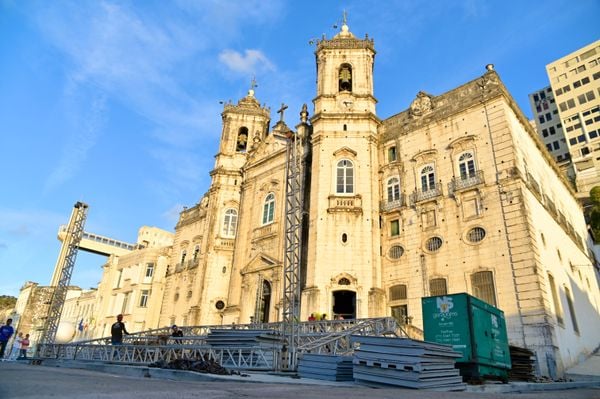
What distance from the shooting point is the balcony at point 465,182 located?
73.6 ft

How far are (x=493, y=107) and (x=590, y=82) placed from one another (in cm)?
5256

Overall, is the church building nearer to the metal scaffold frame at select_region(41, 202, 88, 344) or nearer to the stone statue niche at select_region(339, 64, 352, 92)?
the stone statue niche at select_region(339, 64, 352, 92)

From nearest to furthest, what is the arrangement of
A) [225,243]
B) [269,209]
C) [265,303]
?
[265,303] → [269,209] → [225,243]

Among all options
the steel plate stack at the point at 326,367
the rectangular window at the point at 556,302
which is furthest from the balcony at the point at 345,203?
the steel plate stack at the point at 326,367

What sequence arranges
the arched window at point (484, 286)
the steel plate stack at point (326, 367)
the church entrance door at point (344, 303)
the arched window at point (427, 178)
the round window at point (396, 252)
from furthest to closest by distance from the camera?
the arched window at point (427, 178) → the round window at point (396, 252) → the church entrance door at point (344, 303) → the arched window at point (484, 286) → the steel plate stack at point (326, 367)

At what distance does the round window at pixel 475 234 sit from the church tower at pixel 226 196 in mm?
17720

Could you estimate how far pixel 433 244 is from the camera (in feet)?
76.0

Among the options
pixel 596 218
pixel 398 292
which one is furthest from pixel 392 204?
pixel 596 218

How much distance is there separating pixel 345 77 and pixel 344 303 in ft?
53.1

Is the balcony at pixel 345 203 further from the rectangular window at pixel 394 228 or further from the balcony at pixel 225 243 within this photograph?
the balcony at pixel 225 243

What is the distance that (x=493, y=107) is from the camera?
2339 cm

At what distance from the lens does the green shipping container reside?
42.0ft

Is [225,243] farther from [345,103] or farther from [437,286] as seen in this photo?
[437,286]

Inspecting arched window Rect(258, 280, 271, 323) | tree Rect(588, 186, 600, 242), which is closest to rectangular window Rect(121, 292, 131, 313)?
arched window Rect(258, 280, 271, 323)
